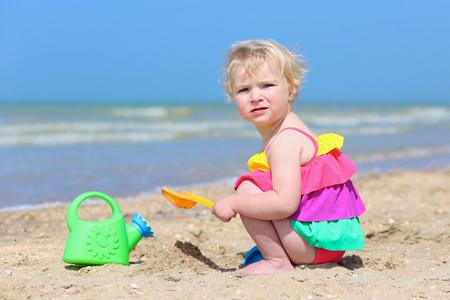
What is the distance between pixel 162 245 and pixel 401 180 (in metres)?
3.88

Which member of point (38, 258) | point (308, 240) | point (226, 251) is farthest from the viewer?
point (226, 251)

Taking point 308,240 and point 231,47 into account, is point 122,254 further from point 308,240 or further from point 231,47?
point 231,47

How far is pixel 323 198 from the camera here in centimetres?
240

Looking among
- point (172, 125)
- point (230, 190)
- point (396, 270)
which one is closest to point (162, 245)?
point (396, 270)

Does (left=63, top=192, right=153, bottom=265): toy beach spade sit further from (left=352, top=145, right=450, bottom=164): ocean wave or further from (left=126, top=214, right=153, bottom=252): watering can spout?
(left=352, top=145, right=450, bottom=164): ocean wave

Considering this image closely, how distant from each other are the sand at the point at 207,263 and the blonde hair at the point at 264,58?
99 centimetres

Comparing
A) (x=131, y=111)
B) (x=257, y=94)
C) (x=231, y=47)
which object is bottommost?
(x=131, y=111)

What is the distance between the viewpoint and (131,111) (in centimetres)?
2436

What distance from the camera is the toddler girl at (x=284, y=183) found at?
2.32m

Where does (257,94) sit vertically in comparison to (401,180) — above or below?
above

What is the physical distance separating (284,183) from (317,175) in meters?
0.20

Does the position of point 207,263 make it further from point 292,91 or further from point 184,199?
point 292,91

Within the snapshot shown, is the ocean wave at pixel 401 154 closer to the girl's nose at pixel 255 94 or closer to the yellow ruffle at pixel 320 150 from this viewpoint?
the yellow ruffle at pixel 320 150

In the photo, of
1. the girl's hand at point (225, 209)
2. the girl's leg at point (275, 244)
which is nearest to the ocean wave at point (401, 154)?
the girl's leg at point (275, 244)
